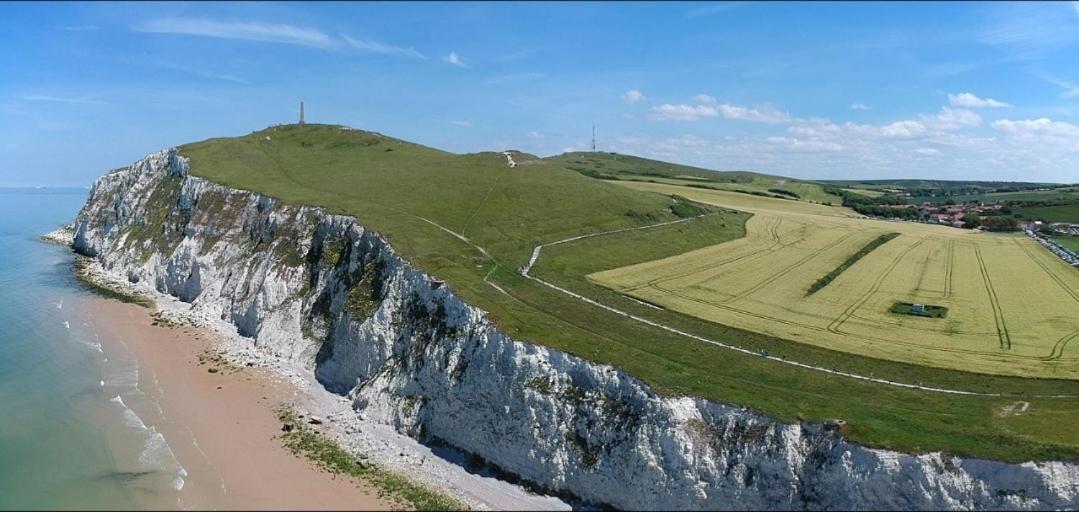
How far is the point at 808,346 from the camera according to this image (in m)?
41.0

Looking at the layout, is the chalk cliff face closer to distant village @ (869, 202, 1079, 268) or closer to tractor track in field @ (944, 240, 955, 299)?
tractor track in field @ (944, 240, 955, 299)

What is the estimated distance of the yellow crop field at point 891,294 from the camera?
1610 inches

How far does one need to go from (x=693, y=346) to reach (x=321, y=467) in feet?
83.8

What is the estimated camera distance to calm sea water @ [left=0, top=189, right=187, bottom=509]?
110 feet

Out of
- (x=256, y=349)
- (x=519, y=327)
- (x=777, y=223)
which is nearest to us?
(x=519, y=327)

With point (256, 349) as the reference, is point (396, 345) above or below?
above

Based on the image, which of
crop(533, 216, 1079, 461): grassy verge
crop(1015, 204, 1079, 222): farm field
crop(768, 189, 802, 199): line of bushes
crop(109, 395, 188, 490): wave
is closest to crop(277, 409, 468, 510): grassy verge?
crop(109, 395, 188, 490): wave

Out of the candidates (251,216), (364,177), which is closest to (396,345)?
(251,216)

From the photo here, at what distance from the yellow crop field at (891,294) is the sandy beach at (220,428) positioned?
1181 inches

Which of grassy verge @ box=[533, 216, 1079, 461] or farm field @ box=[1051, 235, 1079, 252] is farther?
farm field @ box=[1051, 235, 1079, 252]

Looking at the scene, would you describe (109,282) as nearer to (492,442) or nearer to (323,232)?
(323,232)

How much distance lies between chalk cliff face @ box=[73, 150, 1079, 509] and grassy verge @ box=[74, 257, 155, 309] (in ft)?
32.2

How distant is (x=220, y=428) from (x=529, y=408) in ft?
74.0

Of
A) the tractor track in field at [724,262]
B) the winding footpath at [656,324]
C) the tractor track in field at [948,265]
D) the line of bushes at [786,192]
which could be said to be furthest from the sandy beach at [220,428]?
the line of bushes at [786,192]
